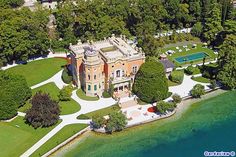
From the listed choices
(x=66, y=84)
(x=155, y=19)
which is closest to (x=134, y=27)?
(x=155, y=19)

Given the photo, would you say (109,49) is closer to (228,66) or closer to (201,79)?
(201,79)

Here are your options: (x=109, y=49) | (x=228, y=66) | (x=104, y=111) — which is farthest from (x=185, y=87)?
(x=104, y=111)

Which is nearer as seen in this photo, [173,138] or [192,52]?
[173,138]

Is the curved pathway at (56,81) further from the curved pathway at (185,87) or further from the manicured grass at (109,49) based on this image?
the curved pathway at (185,87)

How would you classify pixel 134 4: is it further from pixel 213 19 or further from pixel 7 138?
pixel 7 138

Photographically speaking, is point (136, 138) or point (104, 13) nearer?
point (136, 138)

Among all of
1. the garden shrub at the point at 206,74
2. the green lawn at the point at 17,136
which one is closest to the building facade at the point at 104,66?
the green lawn at the point at 17,136
